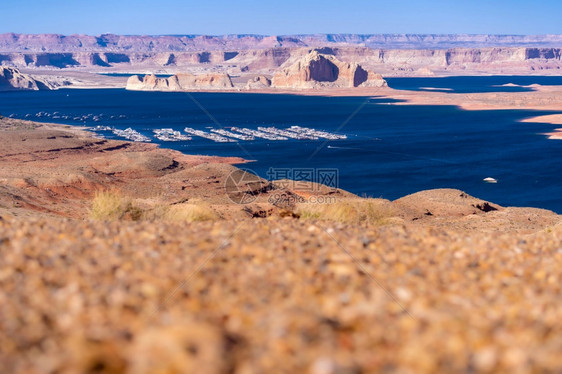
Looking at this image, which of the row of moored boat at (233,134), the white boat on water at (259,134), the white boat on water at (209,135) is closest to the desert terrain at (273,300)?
the white boat on water at (209,135)

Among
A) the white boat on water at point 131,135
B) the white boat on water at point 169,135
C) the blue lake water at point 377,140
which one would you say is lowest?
the blue lake water at point 377,140

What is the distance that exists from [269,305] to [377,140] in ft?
273

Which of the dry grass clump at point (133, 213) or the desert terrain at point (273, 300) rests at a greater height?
the desert terrain at point (273, 300)

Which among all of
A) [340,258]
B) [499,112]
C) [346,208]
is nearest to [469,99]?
[499,112]

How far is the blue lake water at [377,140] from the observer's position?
57750mm

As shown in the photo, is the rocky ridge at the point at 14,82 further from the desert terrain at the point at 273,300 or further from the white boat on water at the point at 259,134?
the desert terrain at the point at 273,300

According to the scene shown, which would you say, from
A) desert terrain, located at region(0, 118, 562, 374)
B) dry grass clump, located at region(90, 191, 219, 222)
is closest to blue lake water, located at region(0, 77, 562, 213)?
dry grass clump, located at region(90, 191, 219, 222)

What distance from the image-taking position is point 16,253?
291 inches

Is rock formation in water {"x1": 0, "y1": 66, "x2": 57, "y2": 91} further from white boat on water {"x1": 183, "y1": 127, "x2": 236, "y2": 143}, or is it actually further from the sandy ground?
the sandy ground

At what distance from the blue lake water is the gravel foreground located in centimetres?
4320

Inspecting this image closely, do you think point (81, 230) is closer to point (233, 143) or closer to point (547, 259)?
point (547, 259)

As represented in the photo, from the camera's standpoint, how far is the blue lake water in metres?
57.8

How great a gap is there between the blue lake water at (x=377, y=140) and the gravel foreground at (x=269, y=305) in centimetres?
4320

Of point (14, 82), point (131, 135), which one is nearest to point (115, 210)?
point (131, 135)
